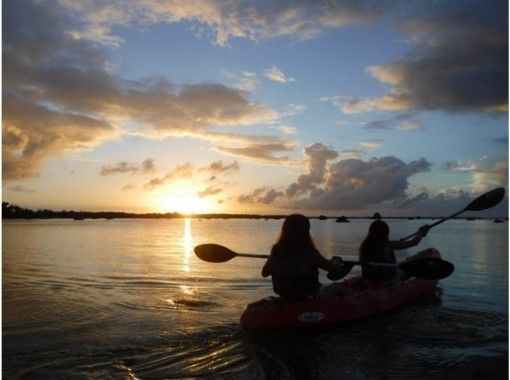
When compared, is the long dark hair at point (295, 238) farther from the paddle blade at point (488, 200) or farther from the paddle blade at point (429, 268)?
the paddle blade at point (488, 200)

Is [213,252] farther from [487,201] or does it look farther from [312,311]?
[487,201]

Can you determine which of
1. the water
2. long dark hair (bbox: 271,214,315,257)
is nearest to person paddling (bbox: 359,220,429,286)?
the water

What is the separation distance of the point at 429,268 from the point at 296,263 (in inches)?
118

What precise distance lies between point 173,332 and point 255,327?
1.38m

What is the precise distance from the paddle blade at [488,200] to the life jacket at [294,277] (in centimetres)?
660

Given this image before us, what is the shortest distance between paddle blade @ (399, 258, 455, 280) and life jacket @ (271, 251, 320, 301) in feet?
7.22

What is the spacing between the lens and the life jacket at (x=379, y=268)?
31.1ft

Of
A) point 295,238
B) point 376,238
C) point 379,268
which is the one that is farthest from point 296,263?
point 379,268

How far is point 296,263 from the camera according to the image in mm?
7348

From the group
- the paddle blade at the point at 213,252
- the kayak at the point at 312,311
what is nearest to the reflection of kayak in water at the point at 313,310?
the kayak at the point at 312,311

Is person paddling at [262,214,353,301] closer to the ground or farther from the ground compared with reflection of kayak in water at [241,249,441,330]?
farther from the ground

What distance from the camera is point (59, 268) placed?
16.3 m

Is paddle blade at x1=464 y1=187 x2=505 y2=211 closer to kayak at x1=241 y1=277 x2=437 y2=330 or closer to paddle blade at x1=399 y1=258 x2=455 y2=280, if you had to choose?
paddle blade at x1=399 y1=258 x2=455 y2=280

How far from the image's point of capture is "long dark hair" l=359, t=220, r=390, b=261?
30.7 feet
